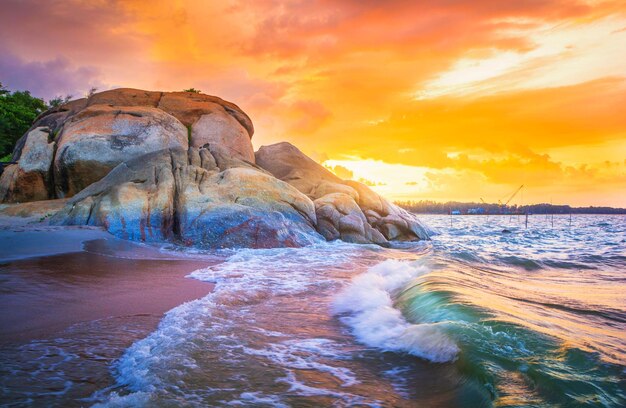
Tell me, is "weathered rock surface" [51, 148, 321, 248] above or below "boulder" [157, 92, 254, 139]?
below

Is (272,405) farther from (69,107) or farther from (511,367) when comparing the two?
(69,107)

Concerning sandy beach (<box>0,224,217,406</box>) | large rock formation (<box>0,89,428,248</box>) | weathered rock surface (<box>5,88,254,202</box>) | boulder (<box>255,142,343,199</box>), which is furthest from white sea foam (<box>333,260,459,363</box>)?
boulder (<box>255,142,343,199</box>)

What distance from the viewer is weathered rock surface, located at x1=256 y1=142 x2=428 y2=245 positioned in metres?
17.4

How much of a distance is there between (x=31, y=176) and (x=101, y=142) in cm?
380

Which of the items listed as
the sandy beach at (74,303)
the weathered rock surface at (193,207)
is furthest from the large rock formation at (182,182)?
the sandy beach at (74,303)

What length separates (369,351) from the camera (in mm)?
4250

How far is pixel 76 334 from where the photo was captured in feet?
14.0

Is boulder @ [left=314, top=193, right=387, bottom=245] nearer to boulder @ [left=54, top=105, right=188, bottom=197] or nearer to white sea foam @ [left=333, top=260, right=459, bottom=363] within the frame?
boulder @ [left=54, top=105, right=188, bottom=197]

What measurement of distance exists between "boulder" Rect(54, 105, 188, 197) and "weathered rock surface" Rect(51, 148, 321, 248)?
2.28 meters

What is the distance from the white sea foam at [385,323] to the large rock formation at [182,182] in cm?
639

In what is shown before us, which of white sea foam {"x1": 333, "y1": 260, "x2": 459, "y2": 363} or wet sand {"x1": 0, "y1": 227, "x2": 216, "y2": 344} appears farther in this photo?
wet sand {"x1": 0, "y1": 227, "x2": 216, "y2": 344}

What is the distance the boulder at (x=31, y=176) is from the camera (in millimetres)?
17875

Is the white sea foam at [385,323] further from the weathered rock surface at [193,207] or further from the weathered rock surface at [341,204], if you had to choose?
the weathered rock surface at [341,204]

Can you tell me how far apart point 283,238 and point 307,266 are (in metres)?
4.15
